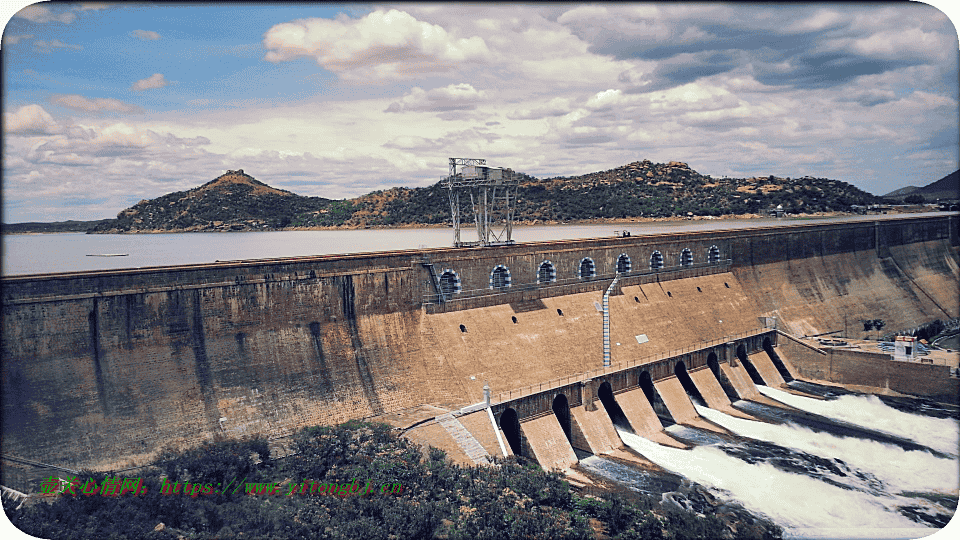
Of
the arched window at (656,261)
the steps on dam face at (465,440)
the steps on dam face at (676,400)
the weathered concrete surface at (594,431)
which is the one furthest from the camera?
the arched window at (656,261)

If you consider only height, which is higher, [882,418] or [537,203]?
[537,203]

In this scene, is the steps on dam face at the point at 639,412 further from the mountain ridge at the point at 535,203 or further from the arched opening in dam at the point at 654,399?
the mountain ridge at the point at 535,203

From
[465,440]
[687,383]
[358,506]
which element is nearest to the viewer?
[358,506]

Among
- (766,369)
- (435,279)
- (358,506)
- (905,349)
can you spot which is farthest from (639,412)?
(905,349)

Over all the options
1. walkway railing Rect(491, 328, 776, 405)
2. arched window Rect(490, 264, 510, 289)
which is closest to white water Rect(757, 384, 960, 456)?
walkway railing Rect(491, 328, 776, 405)

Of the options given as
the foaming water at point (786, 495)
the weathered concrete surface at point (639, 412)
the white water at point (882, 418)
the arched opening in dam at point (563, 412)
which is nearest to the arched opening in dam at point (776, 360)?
the white water at point (882, 418)

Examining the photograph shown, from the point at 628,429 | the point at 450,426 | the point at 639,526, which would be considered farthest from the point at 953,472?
the point at 450,426

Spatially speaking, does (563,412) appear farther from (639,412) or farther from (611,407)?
(639,412)
